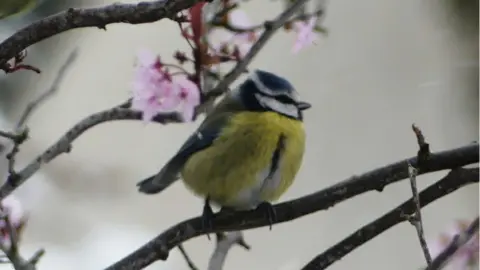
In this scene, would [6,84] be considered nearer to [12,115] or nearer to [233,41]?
[12,115]

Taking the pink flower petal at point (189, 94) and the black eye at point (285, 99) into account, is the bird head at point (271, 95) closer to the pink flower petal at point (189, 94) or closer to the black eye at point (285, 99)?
the black eye at point (285, 99)

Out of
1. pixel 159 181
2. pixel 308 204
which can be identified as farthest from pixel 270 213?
pixel 159 181

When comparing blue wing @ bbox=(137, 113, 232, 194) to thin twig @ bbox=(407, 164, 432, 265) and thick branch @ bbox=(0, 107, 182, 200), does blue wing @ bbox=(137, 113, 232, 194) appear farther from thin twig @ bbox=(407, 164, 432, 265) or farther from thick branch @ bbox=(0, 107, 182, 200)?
thin twig @ bbox=(407, 164, 432, 265)

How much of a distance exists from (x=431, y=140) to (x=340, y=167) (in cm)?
16

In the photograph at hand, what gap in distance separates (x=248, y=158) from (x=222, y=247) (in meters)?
0.07

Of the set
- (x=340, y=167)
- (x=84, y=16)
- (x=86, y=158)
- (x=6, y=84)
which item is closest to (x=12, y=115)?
(x=6, y=84)

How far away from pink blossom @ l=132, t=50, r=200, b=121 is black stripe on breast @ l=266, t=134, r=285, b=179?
0.10 meters

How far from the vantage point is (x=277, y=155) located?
0.57 metres

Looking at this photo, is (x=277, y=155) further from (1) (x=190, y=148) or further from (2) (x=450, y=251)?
(2) (x=450, y=251)

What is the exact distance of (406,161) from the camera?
0.38 m

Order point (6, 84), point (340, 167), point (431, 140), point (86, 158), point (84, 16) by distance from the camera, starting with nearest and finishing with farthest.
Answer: point (84, 16) < point (431, 140) < point (340, 167) < point (6, 84) < point (86, 158)

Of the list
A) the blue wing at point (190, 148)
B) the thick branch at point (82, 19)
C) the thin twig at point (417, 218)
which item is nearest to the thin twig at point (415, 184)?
the thin twig at point (417, 218)

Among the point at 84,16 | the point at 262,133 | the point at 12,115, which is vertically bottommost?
the point at 12,115

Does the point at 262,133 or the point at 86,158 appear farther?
the point at 86,158
